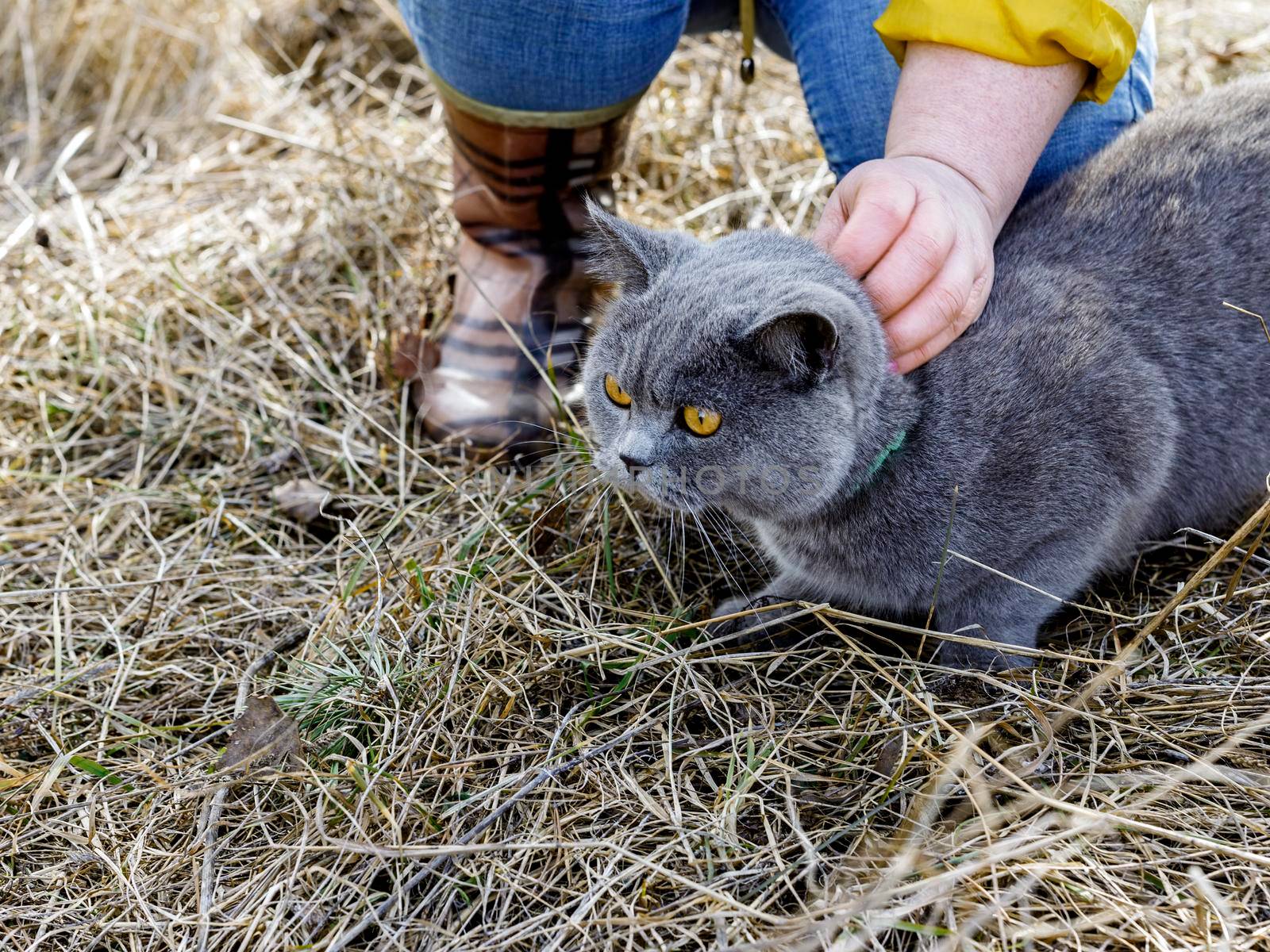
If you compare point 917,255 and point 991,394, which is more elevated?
point 917,255

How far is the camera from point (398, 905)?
1.31m

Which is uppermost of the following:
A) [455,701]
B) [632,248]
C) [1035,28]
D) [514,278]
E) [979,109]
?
[1035,28]

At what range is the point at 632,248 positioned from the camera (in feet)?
5.46

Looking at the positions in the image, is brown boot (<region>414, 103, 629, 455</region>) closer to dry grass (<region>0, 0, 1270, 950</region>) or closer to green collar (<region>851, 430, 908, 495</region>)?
dry grass (<region>0, 0, 1270, 950</region>)

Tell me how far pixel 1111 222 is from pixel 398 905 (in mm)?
1700

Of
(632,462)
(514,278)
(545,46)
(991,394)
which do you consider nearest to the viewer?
(632,462)

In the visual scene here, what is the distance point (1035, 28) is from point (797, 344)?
718mm

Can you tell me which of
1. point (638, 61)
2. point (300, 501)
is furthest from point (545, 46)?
point (300, 501)

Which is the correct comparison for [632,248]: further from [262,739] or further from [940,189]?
[262,739]

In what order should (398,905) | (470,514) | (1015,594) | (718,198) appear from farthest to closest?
(718,198) < (470,514) < (1015,594) < (398,905)

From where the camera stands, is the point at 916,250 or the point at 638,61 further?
the point at 638,61

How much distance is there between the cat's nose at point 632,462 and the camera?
1.53m

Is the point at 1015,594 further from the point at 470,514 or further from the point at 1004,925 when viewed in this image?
the point at 470,514

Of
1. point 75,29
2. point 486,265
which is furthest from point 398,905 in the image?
point 75,29
